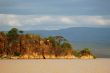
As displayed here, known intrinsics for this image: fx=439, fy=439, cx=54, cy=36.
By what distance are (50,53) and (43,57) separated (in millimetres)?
2280

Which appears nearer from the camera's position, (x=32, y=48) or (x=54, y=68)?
(x=54, y=68)

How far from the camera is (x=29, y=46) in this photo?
402 ft

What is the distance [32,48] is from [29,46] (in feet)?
3.43

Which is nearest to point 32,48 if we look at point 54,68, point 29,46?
point 29,46

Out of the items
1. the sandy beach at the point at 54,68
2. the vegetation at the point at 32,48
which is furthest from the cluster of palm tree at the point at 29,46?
the sandy beach at the point at 54,68

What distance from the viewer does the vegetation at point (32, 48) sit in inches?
4761

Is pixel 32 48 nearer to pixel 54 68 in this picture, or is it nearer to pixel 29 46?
pixel 29 46

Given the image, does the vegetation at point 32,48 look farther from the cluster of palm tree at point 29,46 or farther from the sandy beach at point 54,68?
the sandy beach at point 54,68

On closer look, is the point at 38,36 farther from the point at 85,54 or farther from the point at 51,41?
the point at 85,54

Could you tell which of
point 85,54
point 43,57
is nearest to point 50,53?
point 43,57

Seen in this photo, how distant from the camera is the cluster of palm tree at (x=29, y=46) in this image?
12100 cm

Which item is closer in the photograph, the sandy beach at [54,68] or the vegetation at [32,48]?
the sandy beach at [54,68]

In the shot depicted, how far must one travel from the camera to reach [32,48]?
122 m

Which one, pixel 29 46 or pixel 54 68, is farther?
pixel 29 46
